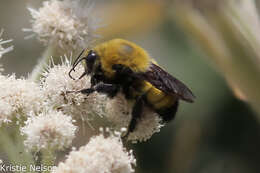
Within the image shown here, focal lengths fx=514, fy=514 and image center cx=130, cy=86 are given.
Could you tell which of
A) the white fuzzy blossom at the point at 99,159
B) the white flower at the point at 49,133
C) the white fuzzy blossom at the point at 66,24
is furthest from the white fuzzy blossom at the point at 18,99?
the white fuzzy blossom at the point at 66,24

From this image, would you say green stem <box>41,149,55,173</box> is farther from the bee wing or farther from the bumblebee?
the bee wing

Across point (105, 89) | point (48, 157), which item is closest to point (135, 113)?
point (105, 89)

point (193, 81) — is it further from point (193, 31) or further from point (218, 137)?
point (193, 31)

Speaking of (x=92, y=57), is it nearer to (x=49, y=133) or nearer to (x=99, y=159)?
(x=49, y=133)

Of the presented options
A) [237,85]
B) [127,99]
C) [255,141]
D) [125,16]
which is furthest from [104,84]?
[125,16]

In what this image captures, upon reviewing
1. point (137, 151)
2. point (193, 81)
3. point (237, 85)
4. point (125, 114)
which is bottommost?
point (125, 114)

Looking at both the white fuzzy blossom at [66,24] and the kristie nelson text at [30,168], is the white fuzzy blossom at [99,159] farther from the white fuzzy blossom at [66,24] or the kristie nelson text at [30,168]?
the white fuzzy blossom at [66,24]
